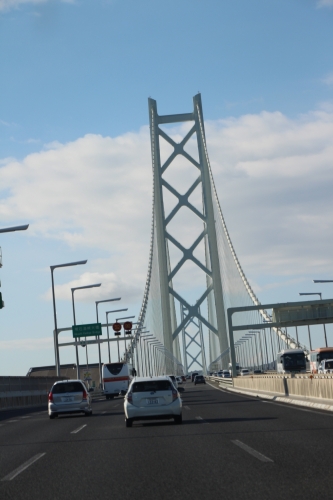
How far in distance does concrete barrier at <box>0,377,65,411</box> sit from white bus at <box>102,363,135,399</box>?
419 cm

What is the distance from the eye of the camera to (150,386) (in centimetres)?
2022

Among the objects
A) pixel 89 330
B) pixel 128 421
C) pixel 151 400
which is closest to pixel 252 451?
pixel 151 400

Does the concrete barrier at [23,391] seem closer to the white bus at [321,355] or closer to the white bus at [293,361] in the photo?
the white bus at [293,361]

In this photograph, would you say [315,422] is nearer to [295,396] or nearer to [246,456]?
[246,456]

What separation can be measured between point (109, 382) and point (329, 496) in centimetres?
5298

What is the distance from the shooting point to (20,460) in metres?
13.4

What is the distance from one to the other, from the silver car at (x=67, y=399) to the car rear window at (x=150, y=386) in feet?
29.2

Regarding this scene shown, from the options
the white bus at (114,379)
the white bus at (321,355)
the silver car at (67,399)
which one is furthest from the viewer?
the white bus at (321,355)

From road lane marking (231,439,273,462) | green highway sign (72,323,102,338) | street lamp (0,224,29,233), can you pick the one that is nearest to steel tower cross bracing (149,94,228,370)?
green highway sign (72,323,102,338)

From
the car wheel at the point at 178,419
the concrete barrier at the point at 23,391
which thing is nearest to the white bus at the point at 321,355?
the concrete barrier at the point at 23,391

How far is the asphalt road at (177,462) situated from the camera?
9.09 metres

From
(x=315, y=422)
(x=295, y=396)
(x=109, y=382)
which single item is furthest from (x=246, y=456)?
(x=109, y=382)

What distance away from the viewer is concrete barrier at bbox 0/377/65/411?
141 ft

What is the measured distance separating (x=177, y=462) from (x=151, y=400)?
27.1 ft
